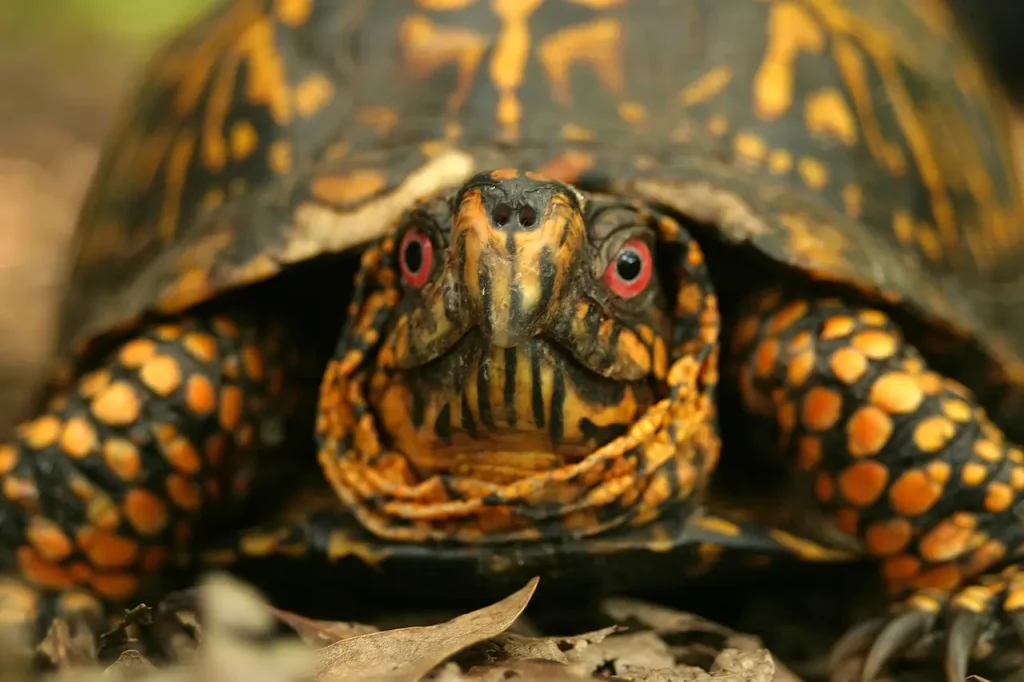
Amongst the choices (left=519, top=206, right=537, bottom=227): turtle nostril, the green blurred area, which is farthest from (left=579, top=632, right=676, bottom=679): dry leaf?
the green blurred area

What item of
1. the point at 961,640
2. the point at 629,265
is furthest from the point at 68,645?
the point at 961,640

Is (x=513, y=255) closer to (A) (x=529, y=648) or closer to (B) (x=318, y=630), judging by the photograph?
(A) (x=529, y=648)

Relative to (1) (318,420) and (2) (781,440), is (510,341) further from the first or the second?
(2) (781,440)

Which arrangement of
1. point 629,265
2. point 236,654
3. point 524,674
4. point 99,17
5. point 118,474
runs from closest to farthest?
point 236,654 → point 524,674 → point 629,265 → point 118,474 → point 99,17

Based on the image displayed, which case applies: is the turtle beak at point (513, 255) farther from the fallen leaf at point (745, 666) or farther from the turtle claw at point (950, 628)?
the turtle claw at point (950, 628)

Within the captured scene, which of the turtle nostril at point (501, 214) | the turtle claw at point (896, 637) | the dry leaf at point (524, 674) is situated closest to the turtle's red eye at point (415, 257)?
the turtle nostril at point (501, 214)

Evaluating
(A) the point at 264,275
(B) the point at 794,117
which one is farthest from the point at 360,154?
(B) the point at 794,117

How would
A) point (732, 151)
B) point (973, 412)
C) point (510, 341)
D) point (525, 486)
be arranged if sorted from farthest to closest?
point (732, 151), point (973, 412), point (525, 486), point (510, 341)
